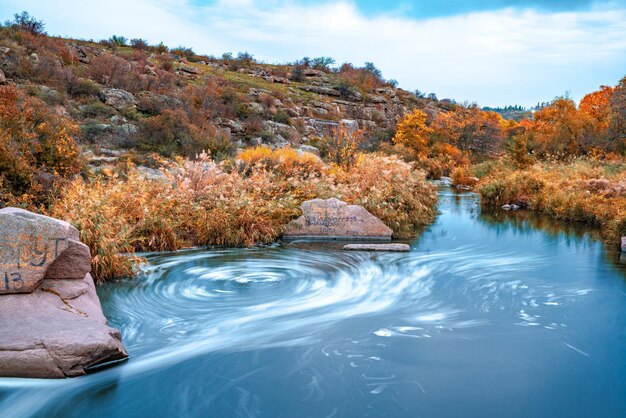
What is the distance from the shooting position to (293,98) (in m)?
38.4

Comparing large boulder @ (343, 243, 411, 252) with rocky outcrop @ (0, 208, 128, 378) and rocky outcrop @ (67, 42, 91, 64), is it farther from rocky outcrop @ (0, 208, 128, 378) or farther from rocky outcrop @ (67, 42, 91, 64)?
rocky outcrop @ (67, 42, 91, 64)

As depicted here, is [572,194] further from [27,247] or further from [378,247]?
[27,247]

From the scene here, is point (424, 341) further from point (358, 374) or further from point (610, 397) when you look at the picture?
point (610, 397)

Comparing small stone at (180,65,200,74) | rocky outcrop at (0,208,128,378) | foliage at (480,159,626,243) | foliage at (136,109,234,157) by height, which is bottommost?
rocky outcrop at (0,208,128,378)

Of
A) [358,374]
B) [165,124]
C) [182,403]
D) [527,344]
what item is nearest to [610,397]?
[527,344]

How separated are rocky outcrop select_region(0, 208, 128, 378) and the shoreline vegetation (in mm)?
1749

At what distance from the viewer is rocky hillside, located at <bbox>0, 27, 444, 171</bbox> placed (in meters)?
18.6

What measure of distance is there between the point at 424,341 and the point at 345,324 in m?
0.98

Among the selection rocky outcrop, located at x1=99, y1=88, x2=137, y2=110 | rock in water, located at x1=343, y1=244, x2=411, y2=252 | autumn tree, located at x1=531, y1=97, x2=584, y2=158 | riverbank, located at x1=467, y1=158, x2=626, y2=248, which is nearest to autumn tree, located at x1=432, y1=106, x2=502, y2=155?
autumn tree, located at x1=531, y1=97, x2=584, y2=158

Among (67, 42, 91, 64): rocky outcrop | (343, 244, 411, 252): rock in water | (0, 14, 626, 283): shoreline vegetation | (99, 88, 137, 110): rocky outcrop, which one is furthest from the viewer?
(67, 42, 91, 64): rocky outcrop

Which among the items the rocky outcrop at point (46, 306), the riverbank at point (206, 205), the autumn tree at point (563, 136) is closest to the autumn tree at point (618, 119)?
the autumn tree at point (563, 136)

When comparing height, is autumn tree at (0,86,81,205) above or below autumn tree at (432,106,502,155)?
below

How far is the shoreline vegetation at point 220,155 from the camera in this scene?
9391mm

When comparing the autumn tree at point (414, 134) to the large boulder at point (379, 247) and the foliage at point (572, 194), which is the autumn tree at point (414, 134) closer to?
the foliage at point (572, 194)
